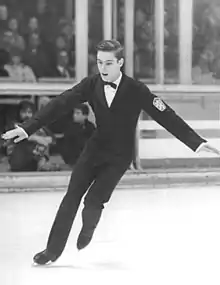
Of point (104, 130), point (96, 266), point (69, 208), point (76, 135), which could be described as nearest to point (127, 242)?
point (96, 266)

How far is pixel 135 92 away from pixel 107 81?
14 centimetres

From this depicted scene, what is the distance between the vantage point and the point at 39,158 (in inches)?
200

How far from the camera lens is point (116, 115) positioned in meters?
2.61

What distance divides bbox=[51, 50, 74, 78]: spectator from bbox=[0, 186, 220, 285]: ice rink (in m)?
1.20

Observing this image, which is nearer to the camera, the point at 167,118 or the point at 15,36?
the point at 167,118

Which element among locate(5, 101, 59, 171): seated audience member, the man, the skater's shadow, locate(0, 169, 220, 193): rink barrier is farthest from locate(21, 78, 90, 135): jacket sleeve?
locate(5, 101, 59, 171): seated audience member

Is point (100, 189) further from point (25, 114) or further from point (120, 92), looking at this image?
point (25, 114)

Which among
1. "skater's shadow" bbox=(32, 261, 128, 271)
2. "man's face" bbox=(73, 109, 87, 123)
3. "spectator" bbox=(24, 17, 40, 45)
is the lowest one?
"skater's shadow" bbox=(32, 261, 128, 271)

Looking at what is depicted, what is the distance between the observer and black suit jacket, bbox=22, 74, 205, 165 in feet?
8.53

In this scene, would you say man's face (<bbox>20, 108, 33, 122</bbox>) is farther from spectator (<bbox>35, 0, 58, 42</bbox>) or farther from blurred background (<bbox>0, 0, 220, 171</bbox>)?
spectator (<bbox>35, 0, 58, 42</bbox>)

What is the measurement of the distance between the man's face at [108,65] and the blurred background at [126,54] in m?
2.59

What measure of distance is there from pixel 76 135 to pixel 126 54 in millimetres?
896

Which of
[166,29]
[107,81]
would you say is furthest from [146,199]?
[107,81]

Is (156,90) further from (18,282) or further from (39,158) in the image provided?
(18,282)
